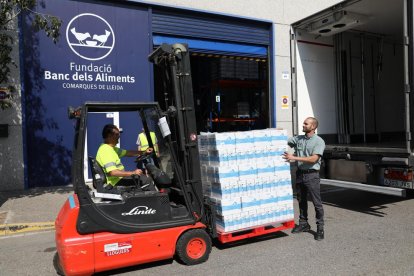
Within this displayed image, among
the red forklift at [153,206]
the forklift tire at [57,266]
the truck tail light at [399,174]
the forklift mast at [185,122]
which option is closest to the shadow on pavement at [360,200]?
the truck tail light at [399,174]

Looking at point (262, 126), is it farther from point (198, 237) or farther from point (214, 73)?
point (198, 237)

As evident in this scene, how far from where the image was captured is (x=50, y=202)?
707cm

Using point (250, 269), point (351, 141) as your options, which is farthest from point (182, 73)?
point (351, 141)

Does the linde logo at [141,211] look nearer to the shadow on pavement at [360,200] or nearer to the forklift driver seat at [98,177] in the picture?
the forklift driver seat at [98,177]

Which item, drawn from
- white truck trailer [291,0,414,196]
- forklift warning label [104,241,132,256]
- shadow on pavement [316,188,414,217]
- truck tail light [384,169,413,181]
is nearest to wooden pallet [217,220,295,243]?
forklift warning label [104,241,132,256]

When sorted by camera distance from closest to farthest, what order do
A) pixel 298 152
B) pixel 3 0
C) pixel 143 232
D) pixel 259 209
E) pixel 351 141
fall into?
pixel 143 232
pixel 259 209
pixel 298 152
pixel 3 0
pixel 351 141

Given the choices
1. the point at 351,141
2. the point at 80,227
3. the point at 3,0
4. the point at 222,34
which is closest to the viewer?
the point at 80,227

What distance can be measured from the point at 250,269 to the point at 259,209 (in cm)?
78

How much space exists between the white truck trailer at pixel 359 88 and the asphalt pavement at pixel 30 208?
472 centimetres

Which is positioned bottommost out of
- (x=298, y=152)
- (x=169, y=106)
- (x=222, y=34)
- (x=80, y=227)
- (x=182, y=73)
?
(x=80, y=227)

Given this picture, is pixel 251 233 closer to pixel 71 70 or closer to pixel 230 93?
pixel 71 70

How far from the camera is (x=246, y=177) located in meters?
4.37

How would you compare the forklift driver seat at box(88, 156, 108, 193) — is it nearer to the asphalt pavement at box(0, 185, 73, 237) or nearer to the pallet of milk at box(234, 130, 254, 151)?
the pallet of milk at box(234, 130, 254, 151)

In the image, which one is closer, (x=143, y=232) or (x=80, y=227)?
(x=80, y=227)
